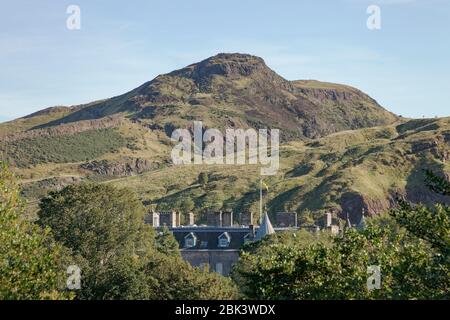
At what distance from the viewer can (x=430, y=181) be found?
A: 117ft

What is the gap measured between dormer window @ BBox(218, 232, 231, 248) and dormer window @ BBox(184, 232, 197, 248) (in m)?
3.23

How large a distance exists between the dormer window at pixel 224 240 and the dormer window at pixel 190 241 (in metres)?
3.23

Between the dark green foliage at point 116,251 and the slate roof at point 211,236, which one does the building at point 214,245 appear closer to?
the slate roof at point 211,236

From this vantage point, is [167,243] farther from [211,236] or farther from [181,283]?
[181,283]

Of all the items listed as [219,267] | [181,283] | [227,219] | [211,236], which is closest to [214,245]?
[211,236]

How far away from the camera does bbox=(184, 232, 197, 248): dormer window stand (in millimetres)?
115125

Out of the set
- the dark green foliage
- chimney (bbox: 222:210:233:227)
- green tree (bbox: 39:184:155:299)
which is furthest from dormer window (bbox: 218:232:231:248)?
green tree (bbox: 39:184:155:299)

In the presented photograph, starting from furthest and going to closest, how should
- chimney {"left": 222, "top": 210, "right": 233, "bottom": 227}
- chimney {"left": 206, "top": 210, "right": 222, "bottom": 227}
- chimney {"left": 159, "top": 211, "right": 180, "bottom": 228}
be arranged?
chimney {"left": 159, "top": 211, "right": 180, "bottom": 228}
chimney {"left": 206, "top": 210, "right": 222, "bottom": 227}
chimney {"left": 222, "top": 210, "right": 233, "bottom": 227}

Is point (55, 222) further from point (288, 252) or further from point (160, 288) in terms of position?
point (288, 252)

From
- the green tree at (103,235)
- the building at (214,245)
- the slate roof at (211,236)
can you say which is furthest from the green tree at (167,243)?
the green tree at (103,235)

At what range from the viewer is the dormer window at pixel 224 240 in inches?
4465

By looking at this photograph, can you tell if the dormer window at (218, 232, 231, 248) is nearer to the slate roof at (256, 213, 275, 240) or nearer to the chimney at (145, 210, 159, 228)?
the slate roof at (256, 213, 275, 240)

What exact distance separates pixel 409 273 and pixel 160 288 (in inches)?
1289
